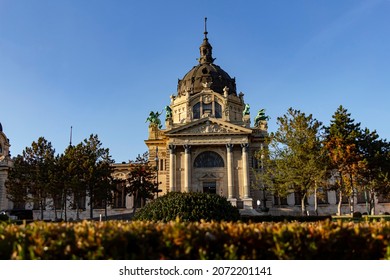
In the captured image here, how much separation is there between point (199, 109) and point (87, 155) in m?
24.7

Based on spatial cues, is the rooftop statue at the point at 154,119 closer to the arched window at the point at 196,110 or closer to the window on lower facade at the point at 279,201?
the arched window at the point at 196,110

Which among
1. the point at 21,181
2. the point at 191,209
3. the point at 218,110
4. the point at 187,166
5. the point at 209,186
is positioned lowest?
the point at 191,209

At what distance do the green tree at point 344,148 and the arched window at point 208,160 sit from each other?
20.0 metres

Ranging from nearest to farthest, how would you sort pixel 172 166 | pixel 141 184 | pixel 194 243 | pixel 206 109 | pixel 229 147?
pixel 194 243
pixel 141 184
pixel 229 147
pixel 172 166
pixel 206 109

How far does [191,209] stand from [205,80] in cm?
5121

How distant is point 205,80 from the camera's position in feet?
224

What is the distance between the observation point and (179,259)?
7297mm

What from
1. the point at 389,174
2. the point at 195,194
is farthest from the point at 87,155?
the point at 389,174

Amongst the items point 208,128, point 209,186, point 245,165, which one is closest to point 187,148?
point 208,128

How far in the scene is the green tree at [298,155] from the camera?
37469mm

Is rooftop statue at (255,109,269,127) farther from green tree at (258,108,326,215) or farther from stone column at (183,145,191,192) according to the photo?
green tree at (258,108,326,215)

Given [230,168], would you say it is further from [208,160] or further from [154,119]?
[154,119]

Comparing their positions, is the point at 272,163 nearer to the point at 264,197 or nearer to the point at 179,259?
the point at 264,197

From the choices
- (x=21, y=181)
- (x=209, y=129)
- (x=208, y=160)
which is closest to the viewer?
(x=21, y=181)
